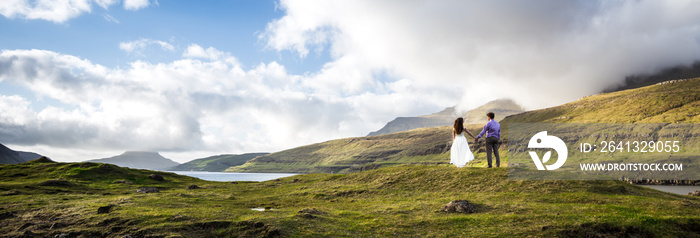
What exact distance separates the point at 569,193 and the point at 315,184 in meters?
27.2

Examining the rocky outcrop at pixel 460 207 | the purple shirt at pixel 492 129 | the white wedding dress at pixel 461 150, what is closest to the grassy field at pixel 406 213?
the rocky outcrop at pixel 460 207

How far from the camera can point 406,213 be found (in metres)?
23.2

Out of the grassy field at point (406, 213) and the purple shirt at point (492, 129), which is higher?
the purple shirt at point (492, 129)

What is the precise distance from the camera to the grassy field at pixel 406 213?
18.8m

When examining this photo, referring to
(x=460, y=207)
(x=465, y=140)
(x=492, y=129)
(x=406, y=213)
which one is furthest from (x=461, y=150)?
(x=406, y=213)

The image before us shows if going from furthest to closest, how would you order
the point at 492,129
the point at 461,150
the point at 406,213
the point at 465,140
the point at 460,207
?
the point at 465,140, the point at 461,150, the point at 492,129, the point at 406,213, the point at 460,207

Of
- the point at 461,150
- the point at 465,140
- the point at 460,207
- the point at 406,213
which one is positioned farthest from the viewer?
the point at 465,140

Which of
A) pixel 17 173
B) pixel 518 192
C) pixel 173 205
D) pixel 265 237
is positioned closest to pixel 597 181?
pixel 518 192

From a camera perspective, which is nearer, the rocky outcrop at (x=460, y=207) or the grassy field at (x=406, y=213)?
the grassy field at (x=406, y=213)

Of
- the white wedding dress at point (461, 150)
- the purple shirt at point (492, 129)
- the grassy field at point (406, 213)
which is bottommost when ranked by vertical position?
the grassy field at point (406, 213)

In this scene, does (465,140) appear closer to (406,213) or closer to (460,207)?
(460,207)

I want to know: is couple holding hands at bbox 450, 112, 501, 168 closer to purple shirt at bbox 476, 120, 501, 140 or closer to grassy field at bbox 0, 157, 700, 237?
purple shirt at bbox 476, 120, 501, 140

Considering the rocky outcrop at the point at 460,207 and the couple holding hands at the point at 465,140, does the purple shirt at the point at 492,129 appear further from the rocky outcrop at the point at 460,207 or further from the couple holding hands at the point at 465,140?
the rocky outcrop at the point at 460,207

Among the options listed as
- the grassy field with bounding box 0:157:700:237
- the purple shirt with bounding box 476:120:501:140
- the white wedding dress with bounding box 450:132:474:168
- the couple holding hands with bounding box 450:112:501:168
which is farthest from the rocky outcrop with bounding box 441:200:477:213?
the white wedding dress with bounding box 450:132:474:168
